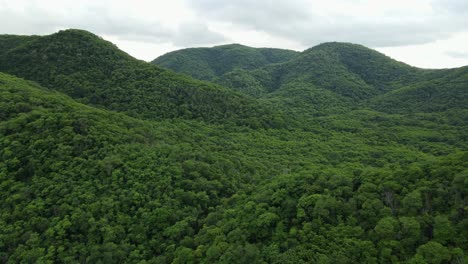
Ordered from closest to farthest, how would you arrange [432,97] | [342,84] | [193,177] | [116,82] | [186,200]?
[186,200] → [193,177] → [116,82] → [432,97] → [342,84]

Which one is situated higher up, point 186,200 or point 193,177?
point 193,177

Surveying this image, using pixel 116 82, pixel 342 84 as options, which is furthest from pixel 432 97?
pixel 116 82

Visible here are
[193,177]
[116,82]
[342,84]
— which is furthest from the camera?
[342,84]

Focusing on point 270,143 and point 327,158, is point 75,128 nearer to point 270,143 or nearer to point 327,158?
point 270,143

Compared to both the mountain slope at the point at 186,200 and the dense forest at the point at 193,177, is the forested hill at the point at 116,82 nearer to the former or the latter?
the dense forest at the point at 193,177

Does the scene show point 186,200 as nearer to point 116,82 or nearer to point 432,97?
point 116,82

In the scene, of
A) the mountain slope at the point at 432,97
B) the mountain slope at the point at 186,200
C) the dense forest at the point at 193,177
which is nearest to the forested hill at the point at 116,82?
the dense forest at the point at 193,177

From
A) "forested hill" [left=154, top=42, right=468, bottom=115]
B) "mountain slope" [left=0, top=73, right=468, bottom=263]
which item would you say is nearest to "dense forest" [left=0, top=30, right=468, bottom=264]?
"mountain slope" [left=0, top=73, right=468, bottom=263]
